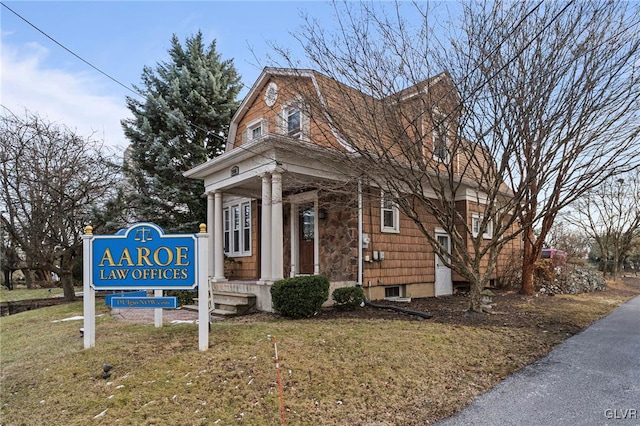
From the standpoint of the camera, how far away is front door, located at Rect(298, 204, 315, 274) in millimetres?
11109

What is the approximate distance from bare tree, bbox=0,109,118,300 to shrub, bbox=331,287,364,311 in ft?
27.5

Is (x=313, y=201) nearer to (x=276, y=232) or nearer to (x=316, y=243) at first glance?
(x=316, y=243)

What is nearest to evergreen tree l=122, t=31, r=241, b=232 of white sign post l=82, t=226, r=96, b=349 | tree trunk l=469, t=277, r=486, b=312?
white sign post l=82, t=226, r=96, b=349

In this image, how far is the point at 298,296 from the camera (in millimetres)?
7422

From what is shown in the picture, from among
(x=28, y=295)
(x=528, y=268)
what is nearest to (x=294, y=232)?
(x=528, y=268)

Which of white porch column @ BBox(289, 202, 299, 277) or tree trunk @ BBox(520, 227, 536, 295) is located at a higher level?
white porch column @ BBox(289, 202, 299, 277)

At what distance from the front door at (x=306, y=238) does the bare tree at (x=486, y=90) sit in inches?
130

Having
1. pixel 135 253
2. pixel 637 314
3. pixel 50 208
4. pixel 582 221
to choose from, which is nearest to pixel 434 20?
pixel 135 253

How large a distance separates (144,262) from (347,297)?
4410mm

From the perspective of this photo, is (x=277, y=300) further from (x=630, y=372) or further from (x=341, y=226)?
(x=630, y=372)

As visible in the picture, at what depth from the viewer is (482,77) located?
23.1 ft

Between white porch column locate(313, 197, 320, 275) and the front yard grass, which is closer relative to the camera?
the front yard grass

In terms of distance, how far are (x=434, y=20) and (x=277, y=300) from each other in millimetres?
6124

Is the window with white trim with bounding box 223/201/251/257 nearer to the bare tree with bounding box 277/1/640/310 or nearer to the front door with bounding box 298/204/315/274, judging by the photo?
the front door with bounding box 298/204/315/274
